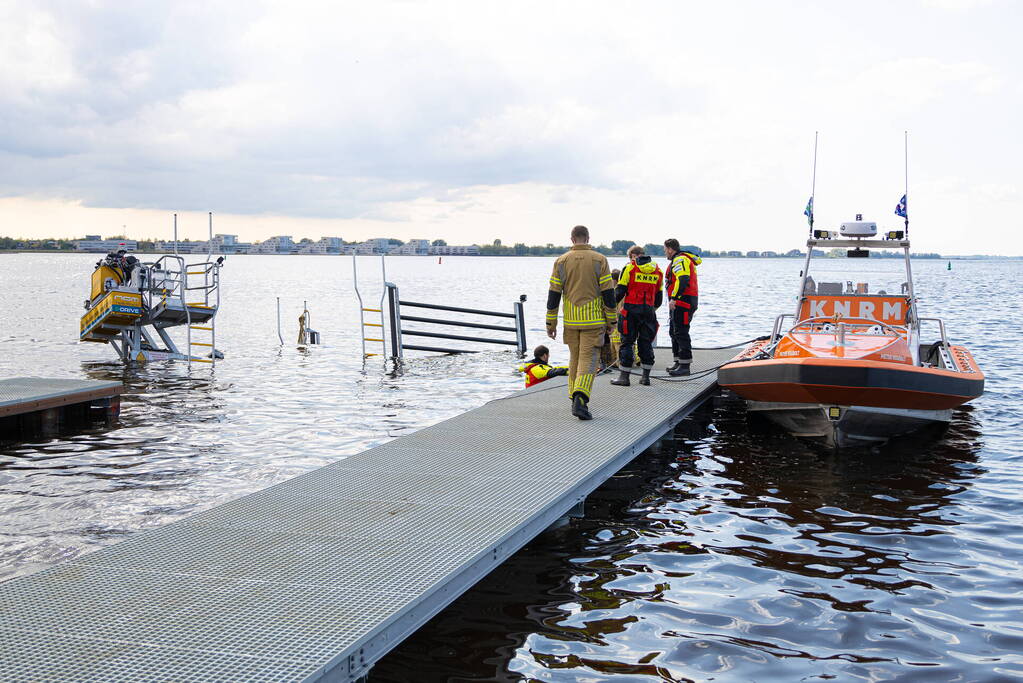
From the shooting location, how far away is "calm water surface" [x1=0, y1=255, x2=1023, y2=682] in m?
4.70

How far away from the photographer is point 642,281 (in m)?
10.8

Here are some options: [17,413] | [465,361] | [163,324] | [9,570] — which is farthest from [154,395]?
[9,570]

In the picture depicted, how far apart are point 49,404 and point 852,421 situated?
31.3 feet

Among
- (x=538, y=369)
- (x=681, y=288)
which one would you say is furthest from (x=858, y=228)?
(x=538, y=369)

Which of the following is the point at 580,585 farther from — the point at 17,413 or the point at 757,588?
the point at 17,413

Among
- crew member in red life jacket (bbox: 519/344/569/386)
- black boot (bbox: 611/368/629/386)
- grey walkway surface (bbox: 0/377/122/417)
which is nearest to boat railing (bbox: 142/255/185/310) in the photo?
grey walkway surface (bbox: 0/377/122/417)

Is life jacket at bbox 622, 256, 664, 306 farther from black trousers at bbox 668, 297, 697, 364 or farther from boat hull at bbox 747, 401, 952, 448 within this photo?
boat hull at bbox 747, 401, 952, 448

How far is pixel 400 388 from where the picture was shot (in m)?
15.0

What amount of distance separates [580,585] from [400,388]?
9.68 m

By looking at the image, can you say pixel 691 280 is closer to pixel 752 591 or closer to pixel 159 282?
pixel 752 591

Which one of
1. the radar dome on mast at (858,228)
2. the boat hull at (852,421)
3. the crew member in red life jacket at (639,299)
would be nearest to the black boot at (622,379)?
the crew member in red life jacket at (639,299)

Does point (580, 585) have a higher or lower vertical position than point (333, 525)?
lower

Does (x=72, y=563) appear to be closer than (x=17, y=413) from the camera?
Yes

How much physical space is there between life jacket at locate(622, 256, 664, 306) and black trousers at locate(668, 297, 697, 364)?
75cm
